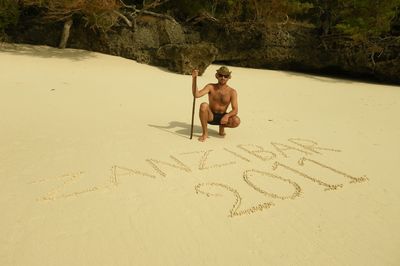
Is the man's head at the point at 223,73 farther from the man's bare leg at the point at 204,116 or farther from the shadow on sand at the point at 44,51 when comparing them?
the shadow on sand at the point at 44,51

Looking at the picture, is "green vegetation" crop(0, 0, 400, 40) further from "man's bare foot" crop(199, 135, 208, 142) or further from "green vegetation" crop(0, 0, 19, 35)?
"man's bare foot" crop(199, 135, 208, 142)

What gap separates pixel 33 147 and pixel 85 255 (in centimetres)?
A: 233

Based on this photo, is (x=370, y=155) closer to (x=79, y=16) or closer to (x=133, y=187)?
(x=133, y=187)

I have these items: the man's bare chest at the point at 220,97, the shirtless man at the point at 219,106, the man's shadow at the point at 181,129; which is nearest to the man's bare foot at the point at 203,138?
the shirtless man at the point at 219,106

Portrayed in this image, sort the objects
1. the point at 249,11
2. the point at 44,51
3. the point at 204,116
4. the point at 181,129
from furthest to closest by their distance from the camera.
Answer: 1. the point at 249,11
2. the point at 44,51
3. the point at 181,129
4. the point at 204,116

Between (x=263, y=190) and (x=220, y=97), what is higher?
(x=220, y=97)

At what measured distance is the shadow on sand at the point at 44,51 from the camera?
1020 centimetres

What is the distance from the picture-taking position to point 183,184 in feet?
11.3

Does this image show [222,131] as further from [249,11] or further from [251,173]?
[249,11]

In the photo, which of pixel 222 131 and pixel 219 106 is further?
pixel 222 131

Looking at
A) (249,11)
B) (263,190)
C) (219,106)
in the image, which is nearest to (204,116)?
(219,106)

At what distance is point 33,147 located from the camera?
420 centimetres

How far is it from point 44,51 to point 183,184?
29.4 feet

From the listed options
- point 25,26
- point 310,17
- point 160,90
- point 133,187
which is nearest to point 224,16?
point 310,17
